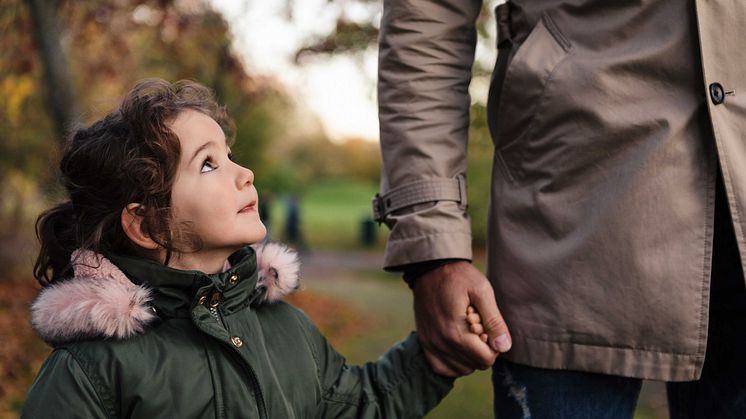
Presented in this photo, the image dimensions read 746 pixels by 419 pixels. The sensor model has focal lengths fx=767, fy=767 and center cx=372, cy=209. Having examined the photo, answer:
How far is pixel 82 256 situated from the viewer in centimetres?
194

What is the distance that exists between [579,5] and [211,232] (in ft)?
3.43

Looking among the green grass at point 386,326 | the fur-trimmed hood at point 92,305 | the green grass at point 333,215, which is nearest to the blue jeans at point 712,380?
the fur-trimmed hood at point 92,305

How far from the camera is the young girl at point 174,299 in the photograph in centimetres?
177

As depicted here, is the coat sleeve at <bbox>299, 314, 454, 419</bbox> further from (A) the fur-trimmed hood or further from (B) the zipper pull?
(A) the fur-trimmed hood

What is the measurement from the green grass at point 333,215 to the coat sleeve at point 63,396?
28.0 ft

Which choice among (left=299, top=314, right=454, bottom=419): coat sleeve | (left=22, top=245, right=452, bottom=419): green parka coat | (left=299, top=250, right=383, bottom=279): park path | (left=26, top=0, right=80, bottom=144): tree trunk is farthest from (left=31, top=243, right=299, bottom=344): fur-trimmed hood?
(left=299, top=250, right=383, bottom=279): park path

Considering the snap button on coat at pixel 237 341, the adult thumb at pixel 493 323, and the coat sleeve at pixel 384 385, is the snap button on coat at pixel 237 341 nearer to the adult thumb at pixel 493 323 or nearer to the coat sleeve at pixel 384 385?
the coat sleeve at pixel 384 385

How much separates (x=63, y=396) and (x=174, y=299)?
34cm

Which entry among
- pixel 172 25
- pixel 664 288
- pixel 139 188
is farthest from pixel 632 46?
pixel 172 25

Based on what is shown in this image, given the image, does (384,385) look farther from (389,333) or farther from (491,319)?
(389,333)

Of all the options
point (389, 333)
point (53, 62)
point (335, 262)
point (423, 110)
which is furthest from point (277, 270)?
point (335, 262)

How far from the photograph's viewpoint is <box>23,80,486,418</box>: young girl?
5.81 feet

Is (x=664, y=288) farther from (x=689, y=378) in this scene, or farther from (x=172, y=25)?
(x=172, y=25)

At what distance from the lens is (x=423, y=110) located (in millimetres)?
1960
